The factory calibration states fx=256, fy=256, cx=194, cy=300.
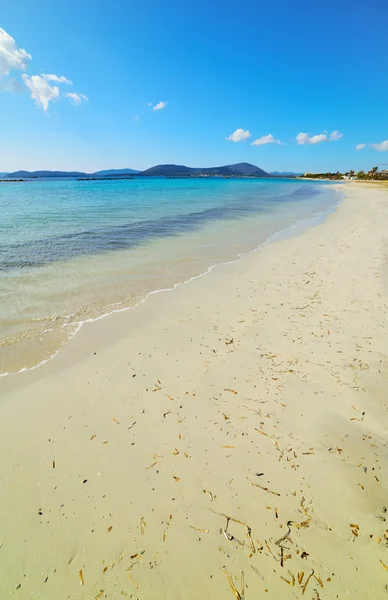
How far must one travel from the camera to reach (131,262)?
36.9 feet

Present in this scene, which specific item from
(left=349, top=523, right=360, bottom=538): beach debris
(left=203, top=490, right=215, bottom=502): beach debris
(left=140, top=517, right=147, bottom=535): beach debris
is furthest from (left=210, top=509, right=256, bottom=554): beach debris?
(left=349, top=523, right=360, bottom=538): beach debris

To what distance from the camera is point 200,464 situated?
3238mm

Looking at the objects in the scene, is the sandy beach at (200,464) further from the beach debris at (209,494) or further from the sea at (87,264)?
the sea at (87,264)

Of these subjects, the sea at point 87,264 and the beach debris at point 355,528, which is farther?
the sea at point 87,264

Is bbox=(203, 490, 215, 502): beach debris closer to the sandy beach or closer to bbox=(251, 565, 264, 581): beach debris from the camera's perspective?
the sandy beach

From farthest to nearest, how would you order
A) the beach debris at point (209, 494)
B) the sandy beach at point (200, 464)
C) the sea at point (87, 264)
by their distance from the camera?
the sea at point (87, 264), the beach debris at point (209, 494), the sandy beach at point (200, 464)

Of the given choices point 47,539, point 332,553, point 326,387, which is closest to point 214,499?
point 332,553

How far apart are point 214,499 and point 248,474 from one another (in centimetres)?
51

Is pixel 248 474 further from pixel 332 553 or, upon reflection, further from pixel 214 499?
pixel 332 553

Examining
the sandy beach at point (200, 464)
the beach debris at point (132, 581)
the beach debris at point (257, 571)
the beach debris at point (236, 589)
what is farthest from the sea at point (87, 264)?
the beach debris at point (257, 571)

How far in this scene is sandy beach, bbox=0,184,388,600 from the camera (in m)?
2.38

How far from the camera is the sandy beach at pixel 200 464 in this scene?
93.5 inches

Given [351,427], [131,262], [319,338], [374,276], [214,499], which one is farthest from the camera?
[131,262]

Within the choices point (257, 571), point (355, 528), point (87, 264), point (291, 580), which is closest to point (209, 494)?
point (257, 571)
